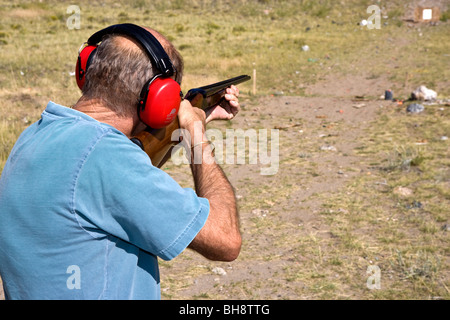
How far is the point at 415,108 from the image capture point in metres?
8.77

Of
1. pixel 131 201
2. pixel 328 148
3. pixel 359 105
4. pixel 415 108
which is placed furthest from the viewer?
pixel 359 105

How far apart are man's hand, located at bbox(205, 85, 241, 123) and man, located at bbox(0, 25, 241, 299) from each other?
143 cm

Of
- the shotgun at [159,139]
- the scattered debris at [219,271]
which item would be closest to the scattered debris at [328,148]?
the scattered debris at [219,271]

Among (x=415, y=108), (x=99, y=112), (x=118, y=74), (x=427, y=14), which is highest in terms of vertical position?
(x=118, y=74)

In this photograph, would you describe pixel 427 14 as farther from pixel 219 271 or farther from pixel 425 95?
pixel 219 271

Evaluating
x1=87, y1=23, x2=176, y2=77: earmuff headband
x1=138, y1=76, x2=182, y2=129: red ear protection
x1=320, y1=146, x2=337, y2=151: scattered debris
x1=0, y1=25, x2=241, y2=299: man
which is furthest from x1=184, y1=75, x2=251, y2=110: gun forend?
x1=320, y1=146, x2=337, y2=151: scattered debris

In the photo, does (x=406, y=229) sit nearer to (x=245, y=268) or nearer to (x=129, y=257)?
(x=245, y=268)

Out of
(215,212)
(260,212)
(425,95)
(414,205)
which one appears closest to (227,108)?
(215,212)

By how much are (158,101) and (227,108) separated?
1388 millimetres

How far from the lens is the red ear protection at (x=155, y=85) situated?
144cm

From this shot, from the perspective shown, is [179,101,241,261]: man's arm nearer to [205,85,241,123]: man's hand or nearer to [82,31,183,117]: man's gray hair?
[82,31,183,117]: man's gray hair

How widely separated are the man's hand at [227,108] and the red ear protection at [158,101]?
3.65 ft

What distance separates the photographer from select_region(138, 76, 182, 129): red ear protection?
149 cm
